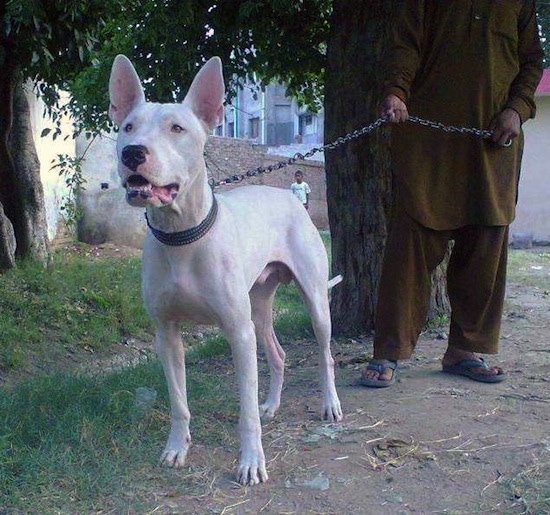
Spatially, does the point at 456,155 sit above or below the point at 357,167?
above

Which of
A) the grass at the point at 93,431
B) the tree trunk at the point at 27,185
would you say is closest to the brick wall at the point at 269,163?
the tree trunk at the point at 27,185

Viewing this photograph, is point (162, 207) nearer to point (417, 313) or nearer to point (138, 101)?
point (138, 101)

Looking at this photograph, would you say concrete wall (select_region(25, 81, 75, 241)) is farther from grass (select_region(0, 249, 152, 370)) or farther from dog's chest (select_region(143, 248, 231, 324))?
dog's chest (select_region(143, 248, 231, 324))

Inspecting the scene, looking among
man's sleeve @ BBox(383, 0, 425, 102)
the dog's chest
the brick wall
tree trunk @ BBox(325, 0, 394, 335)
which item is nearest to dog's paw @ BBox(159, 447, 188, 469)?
the dog's chest

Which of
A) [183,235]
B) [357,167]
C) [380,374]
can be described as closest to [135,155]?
[183,235]

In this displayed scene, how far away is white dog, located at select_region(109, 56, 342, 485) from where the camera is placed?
9.09ft

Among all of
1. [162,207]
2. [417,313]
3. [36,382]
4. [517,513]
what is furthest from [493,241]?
[36,382]

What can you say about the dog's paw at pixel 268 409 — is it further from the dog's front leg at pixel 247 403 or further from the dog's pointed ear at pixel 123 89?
the dog's pointed ear at pixel 123 89

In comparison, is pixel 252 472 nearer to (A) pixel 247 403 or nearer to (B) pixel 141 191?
(A) pixel 247 403

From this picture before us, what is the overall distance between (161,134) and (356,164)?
2925mm

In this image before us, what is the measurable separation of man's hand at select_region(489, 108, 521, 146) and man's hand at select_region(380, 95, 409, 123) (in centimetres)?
47

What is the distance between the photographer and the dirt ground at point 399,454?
2.95m

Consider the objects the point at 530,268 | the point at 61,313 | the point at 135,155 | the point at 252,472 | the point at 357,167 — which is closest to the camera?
the point at 135,155

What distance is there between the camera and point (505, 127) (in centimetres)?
402
